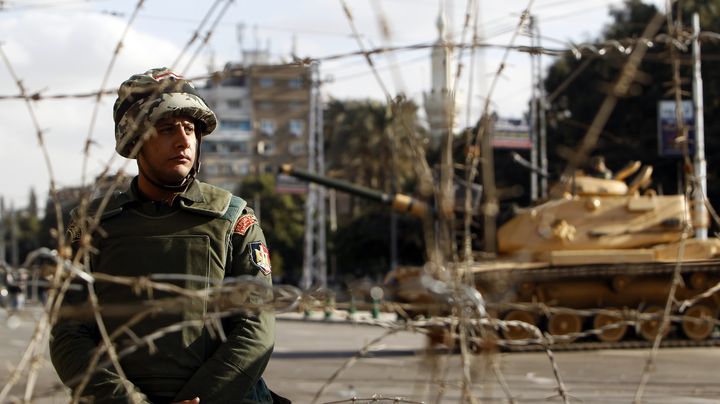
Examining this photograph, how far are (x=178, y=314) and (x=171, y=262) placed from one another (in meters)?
0.15

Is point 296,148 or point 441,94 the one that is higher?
point 441,94

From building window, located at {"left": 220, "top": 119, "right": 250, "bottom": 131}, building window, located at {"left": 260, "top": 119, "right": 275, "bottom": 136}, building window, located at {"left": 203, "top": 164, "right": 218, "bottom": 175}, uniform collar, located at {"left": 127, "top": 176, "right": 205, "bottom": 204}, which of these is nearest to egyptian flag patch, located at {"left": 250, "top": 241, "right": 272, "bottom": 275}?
uniform collar, located at {"left": 127, "top": 176, "right": 205, "bottom": 204}

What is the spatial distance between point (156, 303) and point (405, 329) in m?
0.49

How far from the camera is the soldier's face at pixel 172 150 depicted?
2.95 metres

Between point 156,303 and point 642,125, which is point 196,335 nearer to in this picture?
point 156,303

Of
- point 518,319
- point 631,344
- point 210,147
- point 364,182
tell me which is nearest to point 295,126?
point 210,147

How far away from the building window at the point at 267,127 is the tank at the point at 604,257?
55914 mm

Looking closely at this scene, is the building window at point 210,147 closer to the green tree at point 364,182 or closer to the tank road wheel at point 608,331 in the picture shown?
the green tree at point 364,182

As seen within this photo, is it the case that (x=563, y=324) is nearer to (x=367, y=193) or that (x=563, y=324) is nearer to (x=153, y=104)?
(x=367, y=193)

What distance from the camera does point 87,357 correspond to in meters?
2.76

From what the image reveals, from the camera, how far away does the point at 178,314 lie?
279 centimetres

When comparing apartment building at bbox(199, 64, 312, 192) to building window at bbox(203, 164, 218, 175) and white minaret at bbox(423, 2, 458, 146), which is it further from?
white minaret at bbox(423, 2, 458, 146)

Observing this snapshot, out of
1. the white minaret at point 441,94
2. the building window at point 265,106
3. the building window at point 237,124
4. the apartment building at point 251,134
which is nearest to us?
the white minaret at point 441,94

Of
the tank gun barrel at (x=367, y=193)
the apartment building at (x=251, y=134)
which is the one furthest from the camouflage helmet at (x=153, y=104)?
the apartment building at (x=251, y=134)
